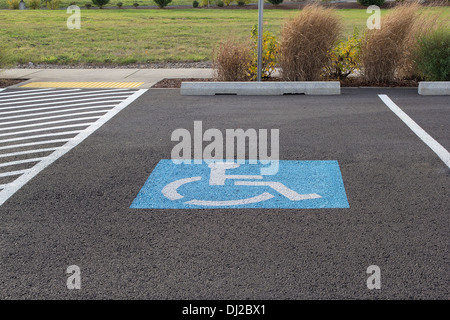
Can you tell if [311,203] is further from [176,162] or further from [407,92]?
[407,92]

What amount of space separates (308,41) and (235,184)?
662cm

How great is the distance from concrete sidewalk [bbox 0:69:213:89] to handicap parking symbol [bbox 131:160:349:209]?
6.57 meters

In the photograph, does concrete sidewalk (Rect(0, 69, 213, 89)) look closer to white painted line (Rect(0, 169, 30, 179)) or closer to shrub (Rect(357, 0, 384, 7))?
white painted line (Rect(0, 169, 30, 179))

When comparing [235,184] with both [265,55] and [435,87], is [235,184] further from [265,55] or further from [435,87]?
[435,87]

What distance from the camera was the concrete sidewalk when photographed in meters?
13.4

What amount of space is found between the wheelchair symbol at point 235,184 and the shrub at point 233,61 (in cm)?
575

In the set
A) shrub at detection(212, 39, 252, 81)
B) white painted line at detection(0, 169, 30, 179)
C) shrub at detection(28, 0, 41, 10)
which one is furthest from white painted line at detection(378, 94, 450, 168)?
shrub at detection(28, 0, 41, 10)

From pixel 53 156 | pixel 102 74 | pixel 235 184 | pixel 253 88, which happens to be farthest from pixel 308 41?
pixel 53 156

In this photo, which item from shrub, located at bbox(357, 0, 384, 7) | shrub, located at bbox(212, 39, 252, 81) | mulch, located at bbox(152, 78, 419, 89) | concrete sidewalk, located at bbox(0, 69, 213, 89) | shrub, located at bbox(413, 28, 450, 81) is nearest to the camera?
shrub, located at bbox(413, 28, 450, 81)

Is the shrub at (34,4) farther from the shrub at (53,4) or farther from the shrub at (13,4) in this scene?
the shrub at (13,4)

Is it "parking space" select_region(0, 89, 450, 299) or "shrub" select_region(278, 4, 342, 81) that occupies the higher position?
"shrub" select_region(278, 4, 342, 81)

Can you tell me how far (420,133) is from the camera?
809 cm

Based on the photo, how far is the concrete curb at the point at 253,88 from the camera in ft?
37.1
